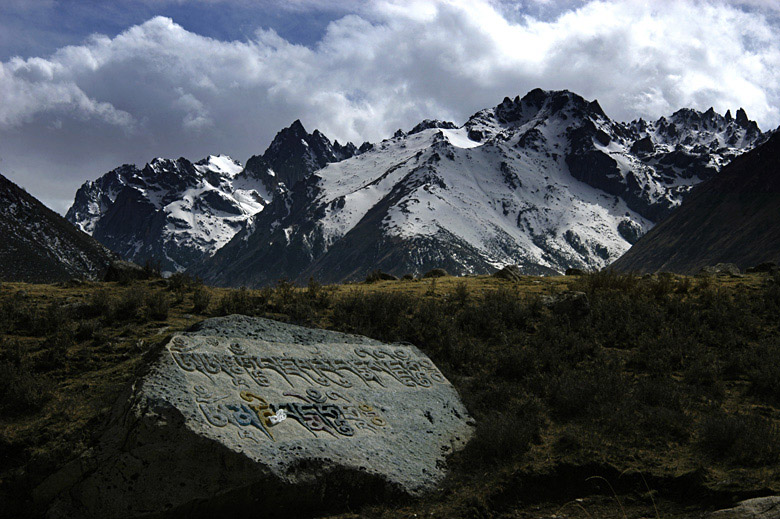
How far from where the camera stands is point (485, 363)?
449 inches

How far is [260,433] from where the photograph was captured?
282 inches

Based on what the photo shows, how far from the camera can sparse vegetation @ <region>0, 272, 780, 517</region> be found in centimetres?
755

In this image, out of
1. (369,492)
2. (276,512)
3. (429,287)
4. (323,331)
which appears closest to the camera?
(276,512)

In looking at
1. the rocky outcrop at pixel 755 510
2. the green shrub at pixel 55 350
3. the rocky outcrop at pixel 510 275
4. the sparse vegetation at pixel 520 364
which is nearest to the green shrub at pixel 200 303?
the sparse vegetation at pixel 520 364

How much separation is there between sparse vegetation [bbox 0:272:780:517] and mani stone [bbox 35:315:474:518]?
1.74 feet

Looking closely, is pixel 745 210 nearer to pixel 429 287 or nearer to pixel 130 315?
pixel 429 287

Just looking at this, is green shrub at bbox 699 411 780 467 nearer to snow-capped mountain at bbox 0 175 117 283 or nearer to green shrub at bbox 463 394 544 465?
green shrub at bbox 463 394 544 465

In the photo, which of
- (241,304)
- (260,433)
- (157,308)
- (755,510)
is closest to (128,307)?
(157,308)

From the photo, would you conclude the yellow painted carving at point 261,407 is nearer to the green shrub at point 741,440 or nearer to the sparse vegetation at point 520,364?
the sparse vegetation at point 520,364

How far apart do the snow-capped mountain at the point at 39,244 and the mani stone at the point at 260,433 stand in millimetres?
41876

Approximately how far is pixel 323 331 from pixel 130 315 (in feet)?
14.8

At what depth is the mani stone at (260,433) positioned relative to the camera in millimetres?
6367

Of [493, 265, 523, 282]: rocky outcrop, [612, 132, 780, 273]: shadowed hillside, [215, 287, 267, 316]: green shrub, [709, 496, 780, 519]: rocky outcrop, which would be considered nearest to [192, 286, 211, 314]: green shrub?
[215, 287, 267, 316]: green shrub

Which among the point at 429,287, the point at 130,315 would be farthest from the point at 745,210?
the point at 130,315
